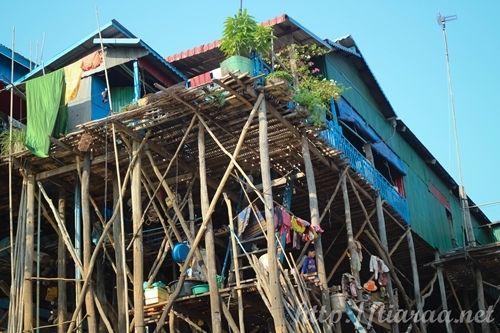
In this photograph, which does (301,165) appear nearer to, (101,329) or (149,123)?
(149,123)

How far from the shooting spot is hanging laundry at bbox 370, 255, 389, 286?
16.9 m

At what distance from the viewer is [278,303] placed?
12.2 m

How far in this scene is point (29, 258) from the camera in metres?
15.7

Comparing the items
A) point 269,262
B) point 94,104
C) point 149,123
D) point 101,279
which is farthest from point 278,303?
point 94,104

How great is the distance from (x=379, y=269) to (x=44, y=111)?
8085mm

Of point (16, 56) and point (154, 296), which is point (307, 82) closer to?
point (154, 296)

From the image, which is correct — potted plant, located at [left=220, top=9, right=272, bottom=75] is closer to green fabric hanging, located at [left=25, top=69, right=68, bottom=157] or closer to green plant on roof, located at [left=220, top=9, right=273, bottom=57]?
green plant on roof, located at [left=220, top=9, right=273, bottom=57]

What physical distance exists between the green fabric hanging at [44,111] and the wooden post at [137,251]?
2.08m

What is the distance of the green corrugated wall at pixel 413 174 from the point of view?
20.8m

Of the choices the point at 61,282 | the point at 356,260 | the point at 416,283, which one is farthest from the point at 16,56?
the point at 416,283

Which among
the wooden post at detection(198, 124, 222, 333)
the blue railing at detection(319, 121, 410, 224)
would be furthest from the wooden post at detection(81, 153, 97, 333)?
the blue railing at detection(319, 121, 410, 224)

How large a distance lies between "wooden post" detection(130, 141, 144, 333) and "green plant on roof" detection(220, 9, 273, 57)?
267 cm

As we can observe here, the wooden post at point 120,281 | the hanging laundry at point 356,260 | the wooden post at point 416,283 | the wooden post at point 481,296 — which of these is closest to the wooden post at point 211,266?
the wooden post at point 120,281

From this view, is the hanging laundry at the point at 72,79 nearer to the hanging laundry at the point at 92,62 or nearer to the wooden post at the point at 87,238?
the hanging laundry at the point at 92,62
